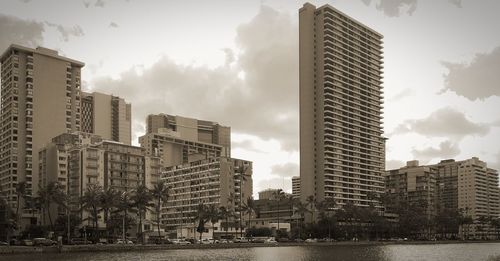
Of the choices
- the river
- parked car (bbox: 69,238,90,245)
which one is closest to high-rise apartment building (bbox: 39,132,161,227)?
parked car (bbox: 69,238,90,245)

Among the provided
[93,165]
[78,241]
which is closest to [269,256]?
[78,241]

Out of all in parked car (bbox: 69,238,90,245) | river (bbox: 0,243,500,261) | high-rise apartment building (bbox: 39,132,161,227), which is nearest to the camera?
river (bbox: 0,243,500,261)

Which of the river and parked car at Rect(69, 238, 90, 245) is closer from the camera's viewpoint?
the river

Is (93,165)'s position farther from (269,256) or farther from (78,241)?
(269,256)

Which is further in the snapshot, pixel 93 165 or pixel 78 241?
pixel 93 165

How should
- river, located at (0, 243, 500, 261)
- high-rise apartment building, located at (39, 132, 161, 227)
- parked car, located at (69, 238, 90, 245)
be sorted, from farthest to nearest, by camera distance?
high-rise apartment building, located at (39, 132, 161, 227), parked car, located at (69, 238, 90, 245), river, located at (0, 243, 500, 261)

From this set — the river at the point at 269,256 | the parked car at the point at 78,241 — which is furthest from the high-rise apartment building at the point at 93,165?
the river at the point at 269,256

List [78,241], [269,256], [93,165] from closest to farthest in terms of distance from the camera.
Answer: [269,256]
[78,241]
[93,165]

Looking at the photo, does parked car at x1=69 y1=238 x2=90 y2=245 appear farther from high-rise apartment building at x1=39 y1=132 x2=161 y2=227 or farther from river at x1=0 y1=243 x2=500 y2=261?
river at x1=0 y1=243 x2=500 y2=261

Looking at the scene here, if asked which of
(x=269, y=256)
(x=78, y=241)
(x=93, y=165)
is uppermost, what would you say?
(x=93, y=165)

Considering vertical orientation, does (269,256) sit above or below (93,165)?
below

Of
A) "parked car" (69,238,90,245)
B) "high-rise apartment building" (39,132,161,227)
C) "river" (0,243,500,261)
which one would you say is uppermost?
"high-rise apartment building" (39,132,161,227)

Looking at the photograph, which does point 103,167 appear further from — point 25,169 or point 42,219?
point 25,169

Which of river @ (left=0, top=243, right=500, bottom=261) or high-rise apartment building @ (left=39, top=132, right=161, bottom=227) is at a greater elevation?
high-rise apartment building @ (left=39, top=132, right=161, bottom=227)
